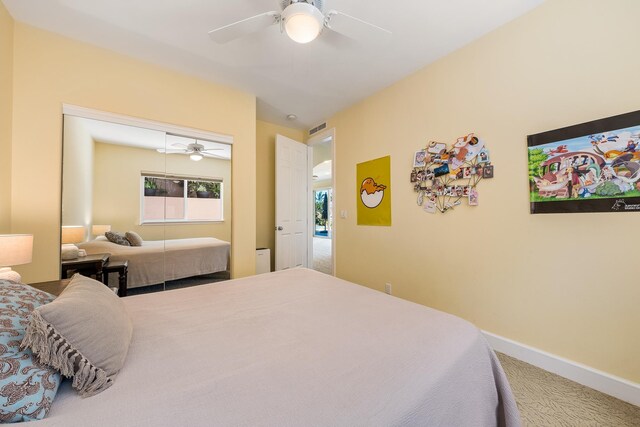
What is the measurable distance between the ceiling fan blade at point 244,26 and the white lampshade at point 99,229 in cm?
200

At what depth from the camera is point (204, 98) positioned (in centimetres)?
273

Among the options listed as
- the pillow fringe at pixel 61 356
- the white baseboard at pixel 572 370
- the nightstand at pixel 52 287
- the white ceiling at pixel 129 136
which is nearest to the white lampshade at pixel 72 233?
the nightstand at pixel 52 287

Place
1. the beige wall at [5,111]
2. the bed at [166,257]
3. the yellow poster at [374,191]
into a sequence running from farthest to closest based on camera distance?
the yellow poster at [374,191] → the bed at [166,257] → the beige wall at [5,111]

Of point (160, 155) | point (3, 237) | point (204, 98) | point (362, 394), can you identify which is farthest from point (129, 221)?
point (362, 394)

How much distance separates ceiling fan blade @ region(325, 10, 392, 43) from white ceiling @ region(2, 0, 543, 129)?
228 millimetres

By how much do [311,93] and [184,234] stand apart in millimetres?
2315

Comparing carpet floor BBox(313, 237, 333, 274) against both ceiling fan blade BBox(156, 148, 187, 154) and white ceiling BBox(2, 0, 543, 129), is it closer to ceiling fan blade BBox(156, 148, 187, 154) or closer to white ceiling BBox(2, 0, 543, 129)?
ceiling fan blade BBox(156, 148, 187, 154)

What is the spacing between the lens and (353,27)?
64.3 inches

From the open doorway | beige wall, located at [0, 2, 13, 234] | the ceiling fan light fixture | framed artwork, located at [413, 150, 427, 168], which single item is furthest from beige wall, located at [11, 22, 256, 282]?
the open doorway

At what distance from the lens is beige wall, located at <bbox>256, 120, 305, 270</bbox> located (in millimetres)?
3896

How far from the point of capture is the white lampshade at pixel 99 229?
2.22m

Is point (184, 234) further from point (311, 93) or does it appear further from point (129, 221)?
point (311, 93)

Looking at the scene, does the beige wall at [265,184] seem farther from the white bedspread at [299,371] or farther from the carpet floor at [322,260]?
the white bedspread at [299,371]

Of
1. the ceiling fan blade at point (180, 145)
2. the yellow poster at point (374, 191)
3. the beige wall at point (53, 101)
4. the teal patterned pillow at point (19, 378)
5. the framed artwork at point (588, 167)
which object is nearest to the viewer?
the teal patterned pillow at point (19, 378)
